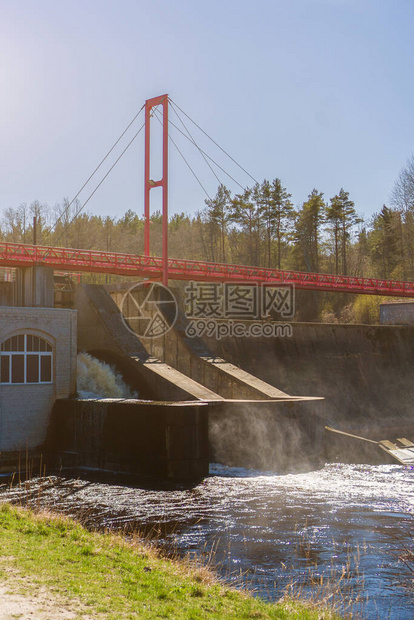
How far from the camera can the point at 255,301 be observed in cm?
4597

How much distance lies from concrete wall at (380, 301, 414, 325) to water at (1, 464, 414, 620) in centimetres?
2337

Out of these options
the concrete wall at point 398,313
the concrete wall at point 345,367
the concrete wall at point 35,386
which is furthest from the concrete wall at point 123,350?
the concrete wall at point 398,313

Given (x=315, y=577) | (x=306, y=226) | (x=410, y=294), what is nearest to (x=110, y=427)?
(x=315, y=577)

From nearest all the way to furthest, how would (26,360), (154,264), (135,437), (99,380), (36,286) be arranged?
(135,437), (26,360), (99,380), (36,286), (154,264)

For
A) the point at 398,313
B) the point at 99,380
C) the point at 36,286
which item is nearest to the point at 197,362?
the point at 99,380

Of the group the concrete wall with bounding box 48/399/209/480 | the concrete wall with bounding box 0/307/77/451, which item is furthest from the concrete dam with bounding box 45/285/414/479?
the concrete wall with bounding box 0/307/77/451

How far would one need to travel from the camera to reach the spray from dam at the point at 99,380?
25.3 m

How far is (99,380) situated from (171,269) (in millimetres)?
11439

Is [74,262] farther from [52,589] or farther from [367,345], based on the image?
[52,589]

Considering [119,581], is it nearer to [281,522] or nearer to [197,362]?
[281,522]

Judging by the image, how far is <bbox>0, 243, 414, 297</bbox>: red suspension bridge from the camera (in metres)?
30.0

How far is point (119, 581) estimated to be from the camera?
330 inches

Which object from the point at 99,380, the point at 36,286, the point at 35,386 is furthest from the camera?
the point at 36,286

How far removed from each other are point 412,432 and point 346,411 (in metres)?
3.70
